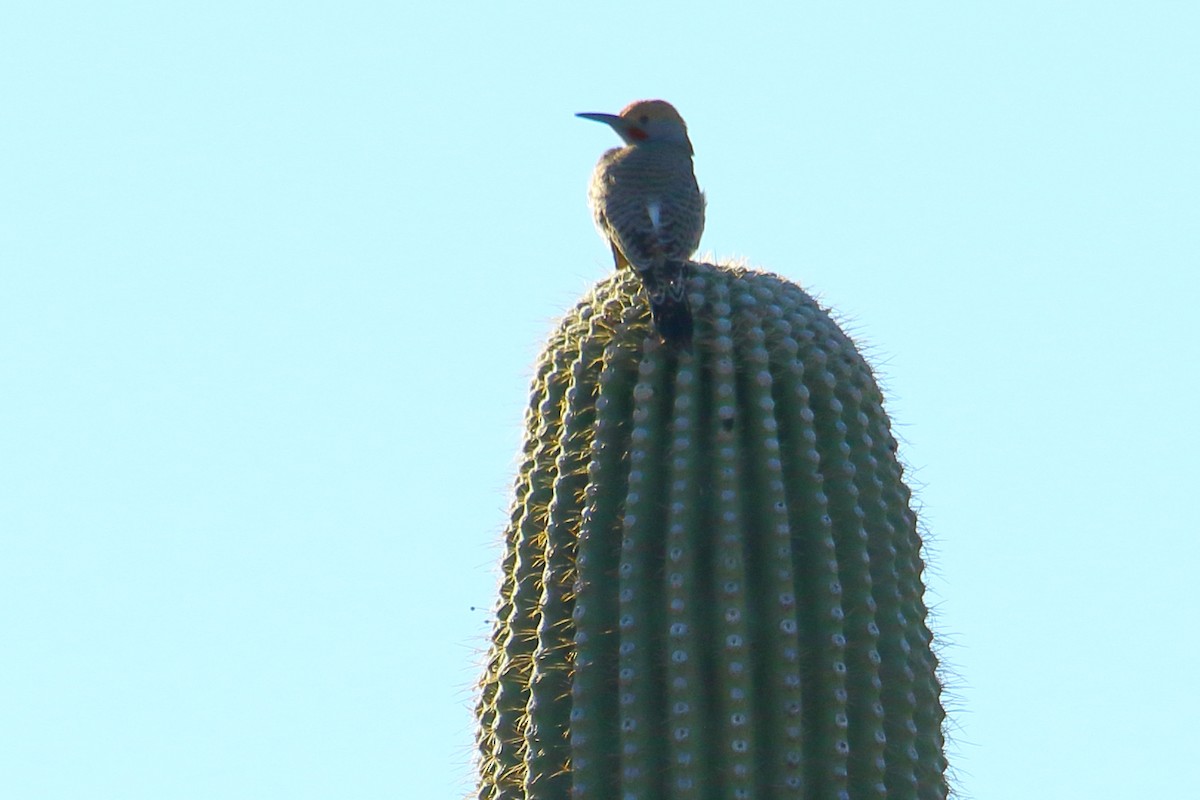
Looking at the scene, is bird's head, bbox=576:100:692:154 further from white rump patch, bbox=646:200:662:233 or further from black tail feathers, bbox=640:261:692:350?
black tail feathers, bbox=640:261:692:350

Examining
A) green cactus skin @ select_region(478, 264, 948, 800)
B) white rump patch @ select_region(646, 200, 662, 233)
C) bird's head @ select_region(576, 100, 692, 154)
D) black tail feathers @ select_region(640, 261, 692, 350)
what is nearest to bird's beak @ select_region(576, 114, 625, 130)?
bird's head @ select_region(576, 100, 692, 154)

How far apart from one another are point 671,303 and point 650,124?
265 centimetres

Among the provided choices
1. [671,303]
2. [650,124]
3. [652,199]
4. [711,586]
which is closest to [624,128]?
A: [650,124]

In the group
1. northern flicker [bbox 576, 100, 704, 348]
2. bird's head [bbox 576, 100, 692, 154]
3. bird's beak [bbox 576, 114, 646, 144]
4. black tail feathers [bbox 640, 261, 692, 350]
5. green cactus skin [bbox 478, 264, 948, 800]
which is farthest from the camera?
bird's beak [bbox 576, 114, 646, 144]

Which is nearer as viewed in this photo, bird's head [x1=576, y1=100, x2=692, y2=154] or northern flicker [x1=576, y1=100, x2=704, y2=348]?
northern flicker [x1=576, y1=100, x2=704, y2=348]

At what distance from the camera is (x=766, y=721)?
5.11m

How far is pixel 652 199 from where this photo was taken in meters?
7.30

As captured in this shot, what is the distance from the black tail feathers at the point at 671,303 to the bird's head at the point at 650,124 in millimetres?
2118

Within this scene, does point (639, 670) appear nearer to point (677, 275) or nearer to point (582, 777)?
point (582, 777)

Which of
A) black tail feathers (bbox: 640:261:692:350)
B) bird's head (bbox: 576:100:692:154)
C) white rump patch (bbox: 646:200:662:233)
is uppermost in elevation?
bird's head (bbox: 576:100:692:154)

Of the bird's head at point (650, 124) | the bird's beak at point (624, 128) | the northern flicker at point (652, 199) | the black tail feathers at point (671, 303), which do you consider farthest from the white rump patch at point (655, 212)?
the bird's beak at point (624, 128)

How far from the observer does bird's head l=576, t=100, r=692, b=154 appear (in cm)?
819

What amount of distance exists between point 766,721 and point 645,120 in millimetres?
3865

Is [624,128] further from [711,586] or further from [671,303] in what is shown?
[711,586]
